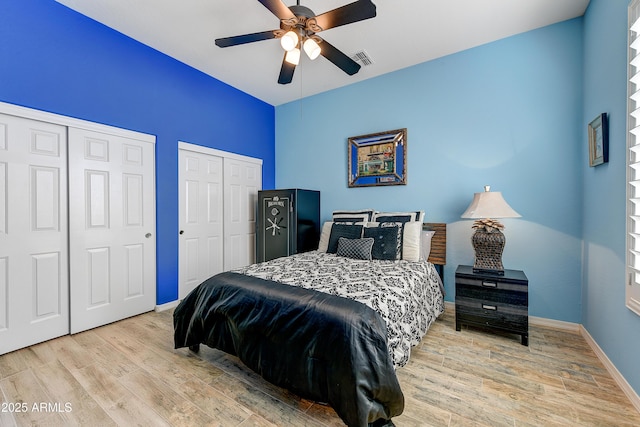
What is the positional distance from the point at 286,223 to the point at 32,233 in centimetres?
249

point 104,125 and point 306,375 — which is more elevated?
point 104,125

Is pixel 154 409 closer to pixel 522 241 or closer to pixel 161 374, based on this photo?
pixel 161 374

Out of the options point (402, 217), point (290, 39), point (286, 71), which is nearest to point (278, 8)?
point (290, 39)

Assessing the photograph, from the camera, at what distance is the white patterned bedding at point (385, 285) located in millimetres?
1716

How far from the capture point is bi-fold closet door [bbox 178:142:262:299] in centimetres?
344

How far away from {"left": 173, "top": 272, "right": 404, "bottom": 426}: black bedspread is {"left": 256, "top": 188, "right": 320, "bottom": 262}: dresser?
5.69ft

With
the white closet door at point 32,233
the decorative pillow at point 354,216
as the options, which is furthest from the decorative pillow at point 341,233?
the white closet door at point 32,233

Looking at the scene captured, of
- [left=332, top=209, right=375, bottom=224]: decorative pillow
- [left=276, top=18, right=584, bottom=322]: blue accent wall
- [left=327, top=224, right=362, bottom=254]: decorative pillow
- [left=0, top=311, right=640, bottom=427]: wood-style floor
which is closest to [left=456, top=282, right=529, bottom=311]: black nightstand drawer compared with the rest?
[left=0, top=311, right=640, bottom=427]: wood-style floor

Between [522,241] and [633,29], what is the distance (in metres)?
1.82

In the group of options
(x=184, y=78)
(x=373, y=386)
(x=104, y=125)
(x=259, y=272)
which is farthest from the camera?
(x=184, y=78)

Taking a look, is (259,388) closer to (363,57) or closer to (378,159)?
(378,159)

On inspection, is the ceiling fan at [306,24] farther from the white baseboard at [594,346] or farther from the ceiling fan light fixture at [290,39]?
the white baseboard at [594,346]

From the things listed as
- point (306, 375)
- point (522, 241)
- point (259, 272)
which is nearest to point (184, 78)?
point (259, 272)

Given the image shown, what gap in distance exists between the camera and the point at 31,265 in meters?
2.28
